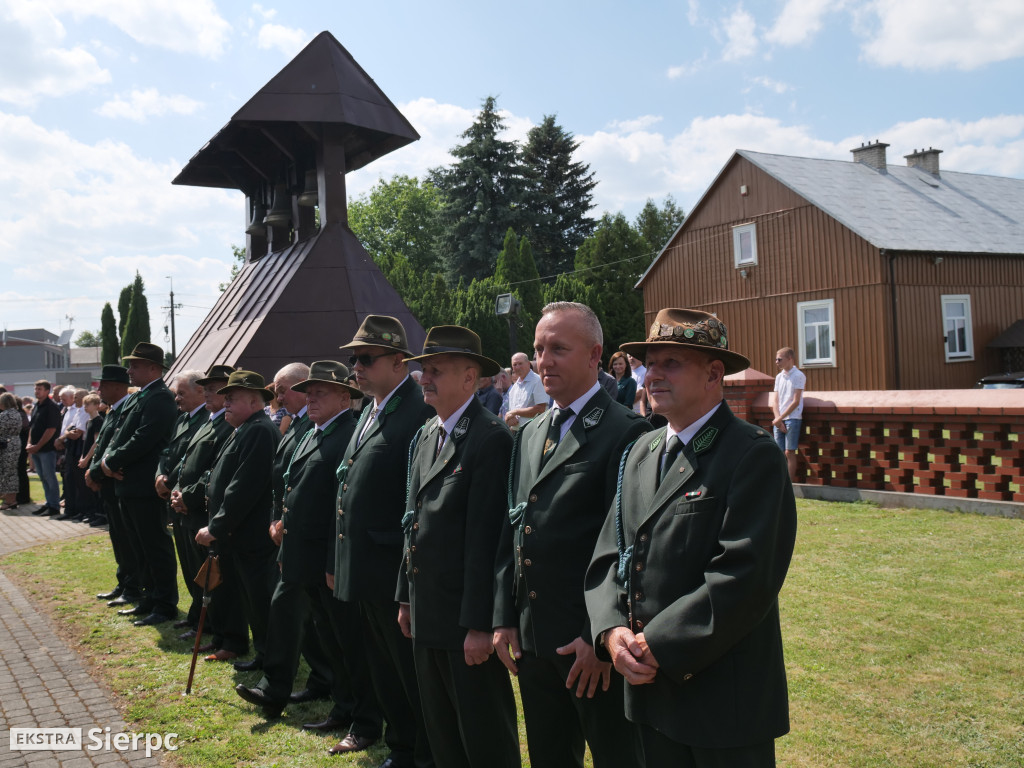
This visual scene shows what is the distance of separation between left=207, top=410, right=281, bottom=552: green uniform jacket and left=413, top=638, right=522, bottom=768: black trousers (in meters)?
2.70

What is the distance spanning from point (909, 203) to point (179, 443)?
26.4 metres

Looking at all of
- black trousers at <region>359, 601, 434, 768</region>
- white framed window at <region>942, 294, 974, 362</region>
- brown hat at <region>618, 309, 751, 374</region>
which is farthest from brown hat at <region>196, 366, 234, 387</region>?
white framed window at <region>942, 294, 974, 362</region>

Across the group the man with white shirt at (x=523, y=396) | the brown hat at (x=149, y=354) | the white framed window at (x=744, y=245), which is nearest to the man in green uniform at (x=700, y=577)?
the brown hat at (x=149, y=354)

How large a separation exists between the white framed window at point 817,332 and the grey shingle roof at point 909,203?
2636mm

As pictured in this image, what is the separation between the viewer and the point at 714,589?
2398 millimetres

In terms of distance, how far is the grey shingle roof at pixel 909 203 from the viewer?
83.1 ft

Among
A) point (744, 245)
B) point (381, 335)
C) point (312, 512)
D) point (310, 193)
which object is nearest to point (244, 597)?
point (312, 512)

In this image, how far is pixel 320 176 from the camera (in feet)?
41.2

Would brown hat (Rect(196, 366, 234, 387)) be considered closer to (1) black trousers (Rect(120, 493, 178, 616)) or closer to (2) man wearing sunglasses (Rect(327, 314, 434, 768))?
(1) black trousers (Rect(120, 493, 178, 616))

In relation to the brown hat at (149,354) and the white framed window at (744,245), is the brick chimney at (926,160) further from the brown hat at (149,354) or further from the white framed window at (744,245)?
the brown hat at (149,354)

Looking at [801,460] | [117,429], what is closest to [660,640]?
[117,429]

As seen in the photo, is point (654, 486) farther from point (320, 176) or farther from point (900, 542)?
point (320, 176)

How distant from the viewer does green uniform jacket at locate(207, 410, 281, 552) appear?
5977mm

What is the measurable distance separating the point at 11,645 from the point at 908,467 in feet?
31.7
